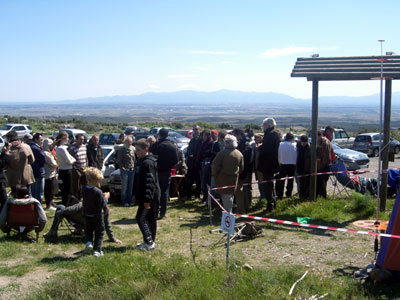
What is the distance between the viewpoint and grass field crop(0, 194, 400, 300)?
5.04m

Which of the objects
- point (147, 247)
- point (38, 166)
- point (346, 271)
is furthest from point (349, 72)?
point (38, 166)

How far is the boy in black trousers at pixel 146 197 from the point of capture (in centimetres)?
692

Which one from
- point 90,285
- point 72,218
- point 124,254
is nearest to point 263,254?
point 124,254

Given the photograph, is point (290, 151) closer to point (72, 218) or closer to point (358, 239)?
point (358, 239)

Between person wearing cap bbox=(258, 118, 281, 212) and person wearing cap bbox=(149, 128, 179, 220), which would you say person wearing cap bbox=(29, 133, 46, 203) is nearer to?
person wearing cap bbox=(149, 128, 179, 220)

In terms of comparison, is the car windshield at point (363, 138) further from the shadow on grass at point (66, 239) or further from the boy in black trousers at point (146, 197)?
the shadow on grass at point (66, 239)

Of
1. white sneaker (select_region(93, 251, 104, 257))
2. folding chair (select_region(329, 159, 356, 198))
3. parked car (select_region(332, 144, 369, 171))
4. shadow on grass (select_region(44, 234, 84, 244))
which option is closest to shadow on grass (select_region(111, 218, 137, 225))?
shadow on grass (select_region(44, 234, 84, 244))

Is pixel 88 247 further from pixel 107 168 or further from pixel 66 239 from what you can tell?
pixel 107 168

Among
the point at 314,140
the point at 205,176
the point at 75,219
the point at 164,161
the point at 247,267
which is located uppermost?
the point at 314,140

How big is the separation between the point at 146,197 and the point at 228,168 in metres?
2.24

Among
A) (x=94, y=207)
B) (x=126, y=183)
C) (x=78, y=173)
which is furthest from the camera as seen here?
(x=126, y=183)

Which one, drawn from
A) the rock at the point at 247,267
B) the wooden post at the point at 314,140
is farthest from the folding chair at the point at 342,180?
the rock at the point at 247,267

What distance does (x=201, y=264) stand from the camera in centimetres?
609

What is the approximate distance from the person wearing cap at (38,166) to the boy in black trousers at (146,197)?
141 inches
